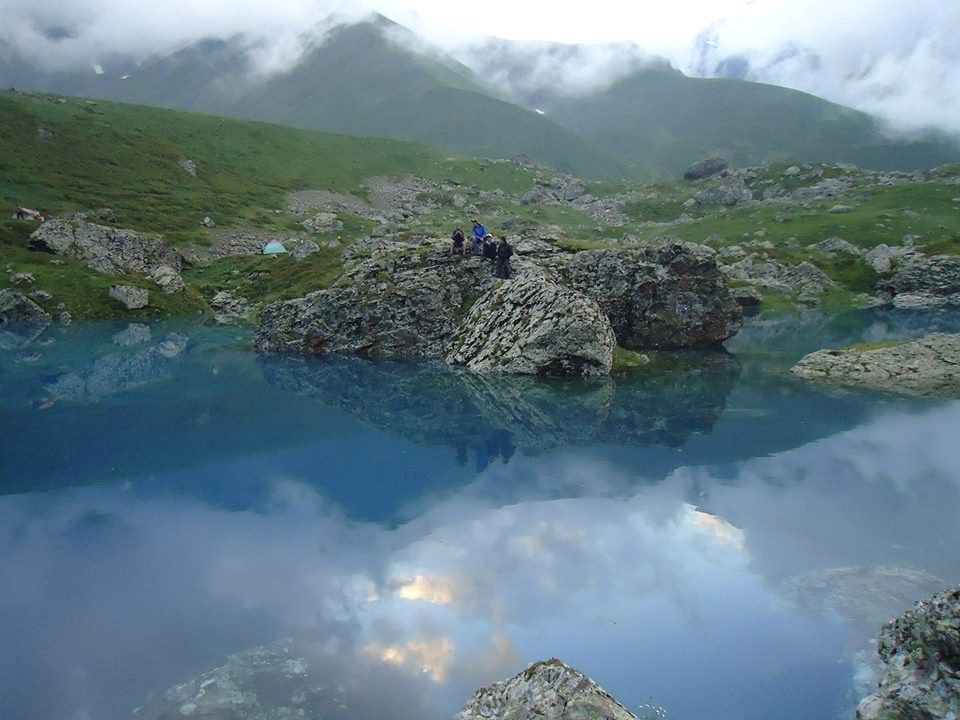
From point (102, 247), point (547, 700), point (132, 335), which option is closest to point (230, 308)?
point (132, 335)

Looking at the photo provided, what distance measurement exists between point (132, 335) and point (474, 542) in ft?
164

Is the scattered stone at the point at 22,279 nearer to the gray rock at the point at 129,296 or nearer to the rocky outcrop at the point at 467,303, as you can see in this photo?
the gray rock at the point at 129,296

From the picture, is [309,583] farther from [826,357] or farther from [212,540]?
[826,357]

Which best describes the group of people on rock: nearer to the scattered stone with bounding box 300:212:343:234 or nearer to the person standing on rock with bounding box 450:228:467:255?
the person standing on rock with bounding box 450:228:467:255

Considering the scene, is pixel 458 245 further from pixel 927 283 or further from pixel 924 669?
pixel 927 283

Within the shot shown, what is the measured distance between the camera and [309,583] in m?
13.1

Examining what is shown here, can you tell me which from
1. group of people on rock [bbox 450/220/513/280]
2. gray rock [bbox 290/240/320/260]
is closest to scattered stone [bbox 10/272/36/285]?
gray rock [bbox 290/240/320/260]

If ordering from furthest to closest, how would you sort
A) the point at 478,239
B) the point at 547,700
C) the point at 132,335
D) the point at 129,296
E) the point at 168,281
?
the point at 168,281 < the point at 129,296 < the point at 132,335 < the point at 478,239 < the point at 547,700

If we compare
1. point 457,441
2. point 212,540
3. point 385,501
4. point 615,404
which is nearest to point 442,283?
point 615,404

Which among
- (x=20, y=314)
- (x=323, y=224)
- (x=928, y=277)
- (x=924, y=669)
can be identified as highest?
(x=928, y=277)

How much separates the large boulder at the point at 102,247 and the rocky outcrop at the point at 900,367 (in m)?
Result: 70.2

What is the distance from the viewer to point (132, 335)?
53906 mm

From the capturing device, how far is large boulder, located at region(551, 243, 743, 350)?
42.3 metres

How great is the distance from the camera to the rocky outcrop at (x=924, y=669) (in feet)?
25.7
